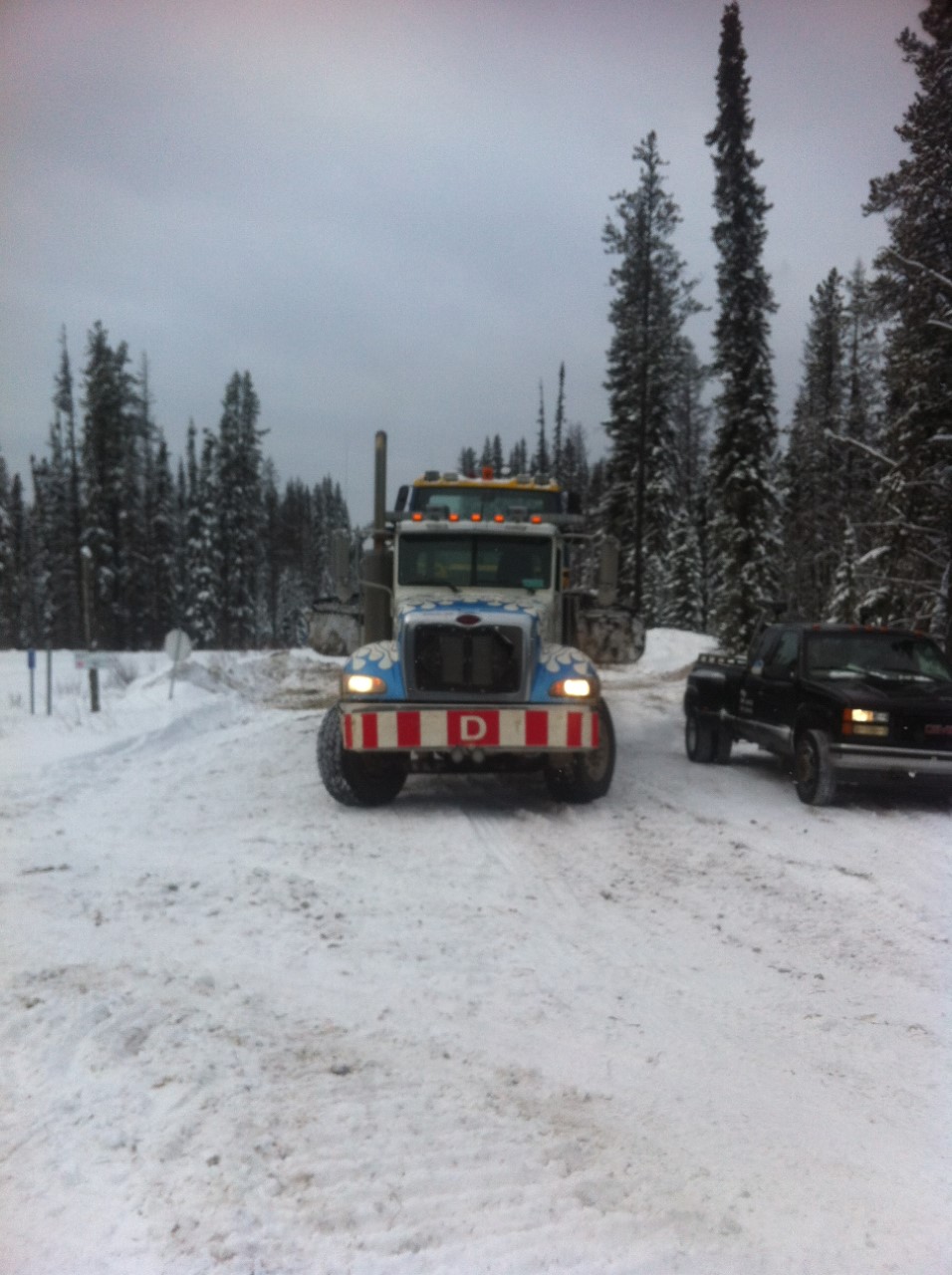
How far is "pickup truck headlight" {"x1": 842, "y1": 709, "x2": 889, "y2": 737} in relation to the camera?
8.23 meters

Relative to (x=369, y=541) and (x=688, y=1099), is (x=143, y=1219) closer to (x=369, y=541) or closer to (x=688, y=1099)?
(x=688, y=1099)

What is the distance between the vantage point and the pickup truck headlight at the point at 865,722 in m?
8.23

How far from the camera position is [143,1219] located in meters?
2.62

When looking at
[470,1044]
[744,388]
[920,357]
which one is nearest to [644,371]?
[744,388]

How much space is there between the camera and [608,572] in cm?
933

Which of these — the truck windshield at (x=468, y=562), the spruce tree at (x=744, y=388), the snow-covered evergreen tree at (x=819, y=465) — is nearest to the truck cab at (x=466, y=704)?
the truck windshield at (x=468, y=562)

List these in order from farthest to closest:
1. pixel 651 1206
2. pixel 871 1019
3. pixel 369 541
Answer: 1. pixel 369 541
2. pixel 871 1019
3. pixel 651 1206

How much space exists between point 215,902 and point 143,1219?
287 centimetres

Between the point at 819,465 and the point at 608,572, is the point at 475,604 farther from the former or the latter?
the point at 819,465

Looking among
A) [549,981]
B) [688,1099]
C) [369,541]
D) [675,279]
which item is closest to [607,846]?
[549,981]

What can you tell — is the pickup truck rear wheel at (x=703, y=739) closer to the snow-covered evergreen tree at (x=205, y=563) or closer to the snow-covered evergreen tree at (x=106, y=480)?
the snow-covered evergreen tree at (x=106, y=480)

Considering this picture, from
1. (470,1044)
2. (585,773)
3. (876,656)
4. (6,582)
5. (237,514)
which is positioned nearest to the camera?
(470,1044)

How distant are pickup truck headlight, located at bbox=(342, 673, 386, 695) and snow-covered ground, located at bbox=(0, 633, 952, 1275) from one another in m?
1.10

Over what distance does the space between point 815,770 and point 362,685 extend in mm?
4200
